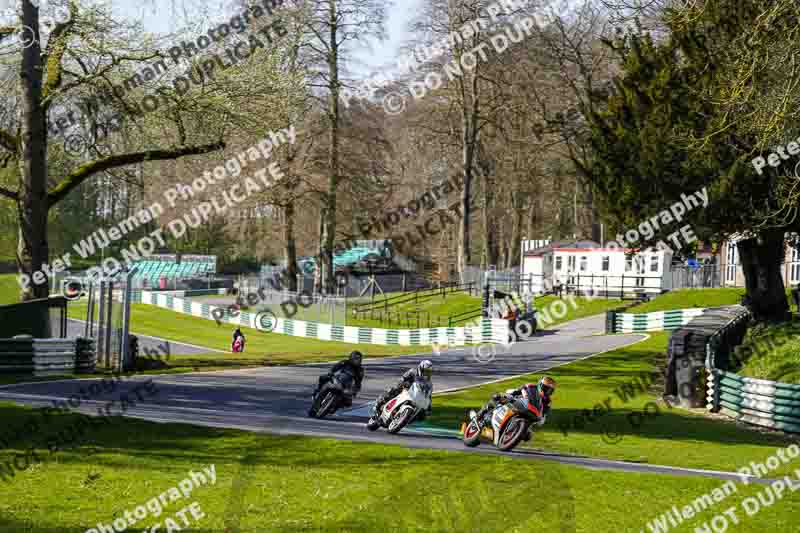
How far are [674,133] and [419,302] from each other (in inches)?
1128

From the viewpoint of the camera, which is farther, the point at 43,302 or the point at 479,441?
the point at 43,302

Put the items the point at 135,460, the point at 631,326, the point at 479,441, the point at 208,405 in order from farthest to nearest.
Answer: the point at 631,326 → the point at 208,405 → the point at 479,441 → the point at 135,460

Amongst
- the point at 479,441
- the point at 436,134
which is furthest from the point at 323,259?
the point at 479,441

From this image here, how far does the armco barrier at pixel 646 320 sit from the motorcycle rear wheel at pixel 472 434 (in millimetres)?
24360

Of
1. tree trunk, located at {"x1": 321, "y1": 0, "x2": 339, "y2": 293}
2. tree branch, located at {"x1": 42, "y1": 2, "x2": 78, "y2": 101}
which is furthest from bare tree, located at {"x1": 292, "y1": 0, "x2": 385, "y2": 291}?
tree branch, located at {"x1": 42, "y1": 2, "x2": 78, "y2": 101}

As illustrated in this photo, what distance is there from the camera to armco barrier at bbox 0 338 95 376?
18406 millimetres

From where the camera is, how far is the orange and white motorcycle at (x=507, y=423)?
11.9 meters

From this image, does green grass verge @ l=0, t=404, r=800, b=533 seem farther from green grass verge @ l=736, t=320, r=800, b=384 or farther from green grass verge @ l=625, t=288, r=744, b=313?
green grass verge @ l=625, t=288, r=744, b=313

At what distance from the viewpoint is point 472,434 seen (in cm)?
1219

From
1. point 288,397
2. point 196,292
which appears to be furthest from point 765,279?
point 196,292

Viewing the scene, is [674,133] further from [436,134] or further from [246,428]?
[436,134]

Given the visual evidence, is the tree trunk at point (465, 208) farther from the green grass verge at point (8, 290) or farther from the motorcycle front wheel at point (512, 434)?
the motorcycle front wheel at point (512, 434)

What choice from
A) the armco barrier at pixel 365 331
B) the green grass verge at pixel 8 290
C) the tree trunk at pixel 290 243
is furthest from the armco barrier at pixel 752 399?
the green grass verge at pixel 8 290

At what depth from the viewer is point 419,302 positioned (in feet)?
166
